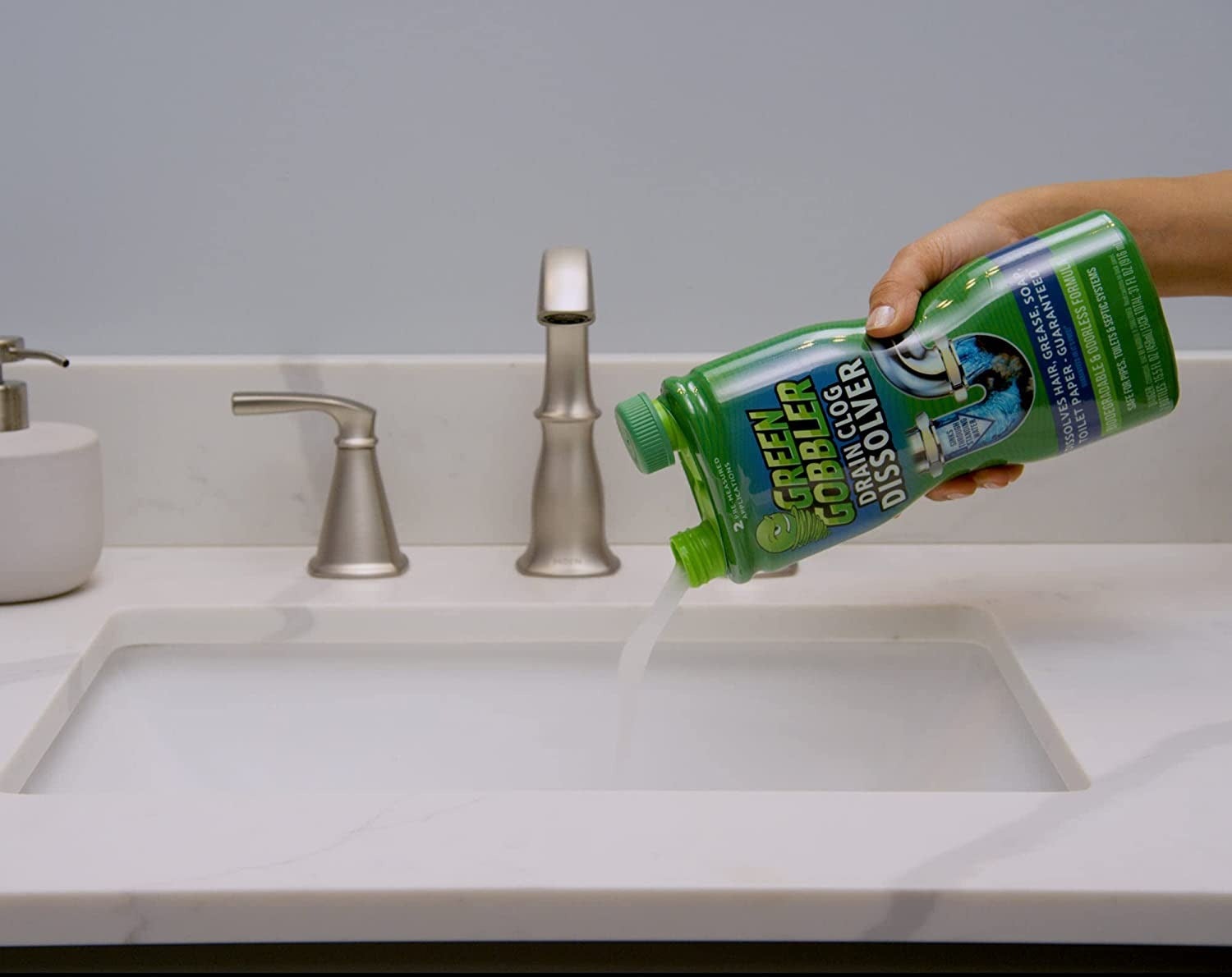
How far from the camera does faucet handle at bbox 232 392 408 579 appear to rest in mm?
785

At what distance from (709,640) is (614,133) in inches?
13.0

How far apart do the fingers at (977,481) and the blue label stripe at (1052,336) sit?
0.25 feet

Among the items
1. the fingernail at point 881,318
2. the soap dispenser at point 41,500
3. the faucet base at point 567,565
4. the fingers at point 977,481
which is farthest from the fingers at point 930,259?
the soap dispenser at point 41,500

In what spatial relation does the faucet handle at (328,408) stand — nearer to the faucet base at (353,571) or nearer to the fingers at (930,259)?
the faucet base at (353,571)

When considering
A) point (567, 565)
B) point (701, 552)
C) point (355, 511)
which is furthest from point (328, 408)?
point (701, 552)

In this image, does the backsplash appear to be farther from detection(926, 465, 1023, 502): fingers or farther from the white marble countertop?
the white marble countertop

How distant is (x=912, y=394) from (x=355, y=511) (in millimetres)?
355

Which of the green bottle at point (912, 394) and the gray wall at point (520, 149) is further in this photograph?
the gray wall at point (520, 149)

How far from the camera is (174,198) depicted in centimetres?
85

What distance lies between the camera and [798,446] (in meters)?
0.58

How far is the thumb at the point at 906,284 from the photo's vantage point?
589 millimetres

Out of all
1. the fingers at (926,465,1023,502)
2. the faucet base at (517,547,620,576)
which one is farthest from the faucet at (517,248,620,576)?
the fingers at (926,465,1023,502)

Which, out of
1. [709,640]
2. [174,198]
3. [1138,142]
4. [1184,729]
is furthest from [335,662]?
[1138,142]

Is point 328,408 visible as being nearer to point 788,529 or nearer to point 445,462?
point 445,462
